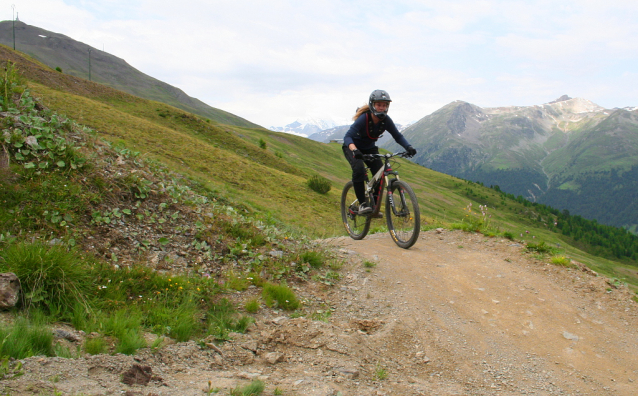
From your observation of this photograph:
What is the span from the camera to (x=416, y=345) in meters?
5.16

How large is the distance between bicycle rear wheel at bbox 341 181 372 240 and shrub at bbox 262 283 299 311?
14.8ft

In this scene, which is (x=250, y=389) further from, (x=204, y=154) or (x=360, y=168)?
(x=204, y=154)

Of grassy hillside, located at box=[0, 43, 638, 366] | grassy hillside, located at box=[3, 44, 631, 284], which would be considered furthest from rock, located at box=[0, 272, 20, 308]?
grassy hillside, located at box=[3, 44, 631, 284]

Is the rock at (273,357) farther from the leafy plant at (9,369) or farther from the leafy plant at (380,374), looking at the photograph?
the leafy plant at (9,369)

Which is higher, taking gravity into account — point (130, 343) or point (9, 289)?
point (9, 289)

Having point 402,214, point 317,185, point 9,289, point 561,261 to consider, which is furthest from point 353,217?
point 317,185

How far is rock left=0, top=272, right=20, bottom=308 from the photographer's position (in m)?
3.96

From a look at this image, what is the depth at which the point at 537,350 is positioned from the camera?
5.25m

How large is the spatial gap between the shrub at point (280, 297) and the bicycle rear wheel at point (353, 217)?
14.8 ft

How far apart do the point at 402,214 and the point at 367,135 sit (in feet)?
7.23

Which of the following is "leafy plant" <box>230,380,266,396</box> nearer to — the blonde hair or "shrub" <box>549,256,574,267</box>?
the blonde hair

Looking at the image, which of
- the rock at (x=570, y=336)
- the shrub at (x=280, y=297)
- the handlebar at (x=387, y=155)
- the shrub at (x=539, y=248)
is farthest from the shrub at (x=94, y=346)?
the shrub at (x=539, y=248)

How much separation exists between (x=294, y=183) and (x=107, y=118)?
47.0 ft

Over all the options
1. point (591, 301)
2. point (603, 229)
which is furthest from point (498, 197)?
point (591, 301)
